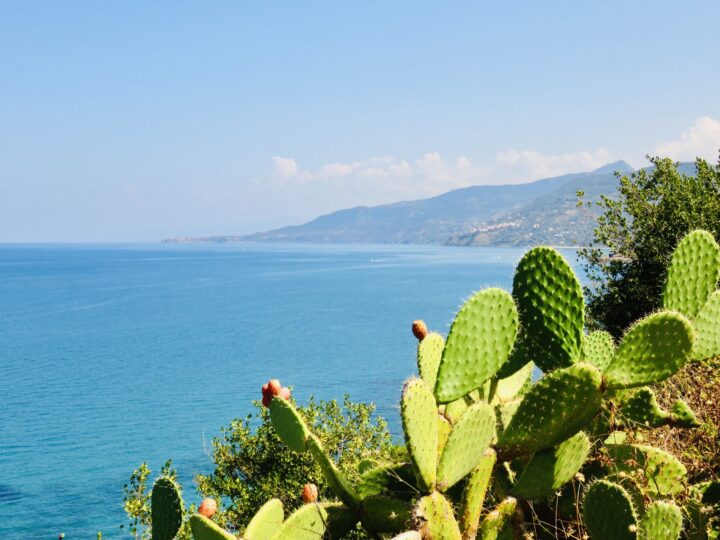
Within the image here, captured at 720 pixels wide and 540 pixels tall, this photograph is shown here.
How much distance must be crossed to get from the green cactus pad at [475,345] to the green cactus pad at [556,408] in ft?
0.85

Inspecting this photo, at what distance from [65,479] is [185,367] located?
91.4 feet

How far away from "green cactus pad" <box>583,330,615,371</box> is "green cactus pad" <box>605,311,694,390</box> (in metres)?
1.03

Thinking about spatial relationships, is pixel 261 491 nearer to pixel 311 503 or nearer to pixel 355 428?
pixel 355 428

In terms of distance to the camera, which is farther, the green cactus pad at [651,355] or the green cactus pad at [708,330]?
the green cactus pad at [708,330]

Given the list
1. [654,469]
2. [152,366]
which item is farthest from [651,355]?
[152,366]

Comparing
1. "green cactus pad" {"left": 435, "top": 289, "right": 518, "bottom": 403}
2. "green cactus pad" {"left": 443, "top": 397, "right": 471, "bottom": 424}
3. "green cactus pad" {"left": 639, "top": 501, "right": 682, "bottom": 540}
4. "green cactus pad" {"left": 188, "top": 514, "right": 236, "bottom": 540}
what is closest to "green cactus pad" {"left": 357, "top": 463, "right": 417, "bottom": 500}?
"green cactus pad" {"left": 443, "top": 397, "right": 471, "bottom": 424}

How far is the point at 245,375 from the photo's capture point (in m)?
61.5

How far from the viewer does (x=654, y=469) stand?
137 inches

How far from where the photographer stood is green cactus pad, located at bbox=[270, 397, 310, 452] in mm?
3619

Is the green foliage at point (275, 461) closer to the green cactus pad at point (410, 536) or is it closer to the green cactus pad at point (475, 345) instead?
the green cactus pad at point (475, 345)

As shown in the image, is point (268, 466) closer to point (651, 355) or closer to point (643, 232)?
point (643, 232)

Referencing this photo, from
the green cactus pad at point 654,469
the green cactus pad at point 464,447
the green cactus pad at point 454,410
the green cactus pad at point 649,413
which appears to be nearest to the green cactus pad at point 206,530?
the green cactus pad at point 464,447

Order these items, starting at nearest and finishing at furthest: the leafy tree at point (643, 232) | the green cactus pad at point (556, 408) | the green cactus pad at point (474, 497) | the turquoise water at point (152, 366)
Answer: the green cactus pad at point (556, 408)
the green cactus pad at point (474, 497)
the leafy tree at point (643, 232)
the turquoise water at point (152, 366)

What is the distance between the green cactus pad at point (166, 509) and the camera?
3.88m
